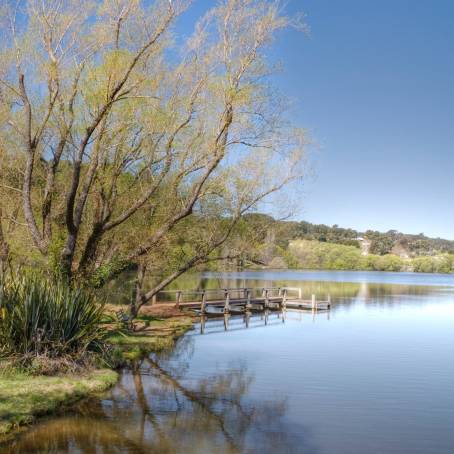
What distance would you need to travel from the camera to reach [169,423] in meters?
11.3

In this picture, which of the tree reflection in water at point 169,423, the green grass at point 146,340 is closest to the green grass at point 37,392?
the tree reflection in water at point 169,423

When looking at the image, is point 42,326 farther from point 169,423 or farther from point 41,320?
point 169,423

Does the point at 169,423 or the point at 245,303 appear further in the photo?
the point at 245,303

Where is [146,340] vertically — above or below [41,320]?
below

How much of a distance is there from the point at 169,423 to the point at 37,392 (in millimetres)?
3002

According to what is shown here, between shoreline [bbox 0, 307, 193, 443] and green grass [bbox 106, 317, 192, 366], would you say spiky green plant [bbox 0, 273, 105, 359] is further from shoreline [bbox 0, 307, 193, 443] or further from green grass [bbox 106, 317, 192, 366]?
green grass [bbox 106, 317, 192, 366]

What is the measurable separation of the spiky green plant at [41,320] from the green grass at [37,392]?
2.44ft

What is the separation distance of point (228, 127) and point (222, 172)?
3776 millimetres

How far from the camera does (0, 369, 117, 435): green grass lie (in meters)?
10.6

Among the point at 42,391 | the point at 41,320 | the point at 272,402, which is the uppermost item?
the point at 41,320

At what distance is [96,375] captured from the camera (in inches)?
553

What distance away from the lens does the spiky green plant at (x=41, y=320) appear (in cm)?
1329

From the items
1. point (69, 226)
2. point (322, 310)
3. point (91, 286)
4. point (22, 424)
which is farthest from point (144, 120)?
point (322, 310)

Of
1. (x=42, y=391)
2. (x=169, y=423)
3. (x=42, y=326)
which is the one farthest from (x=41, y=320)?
(x=169, y=423)
